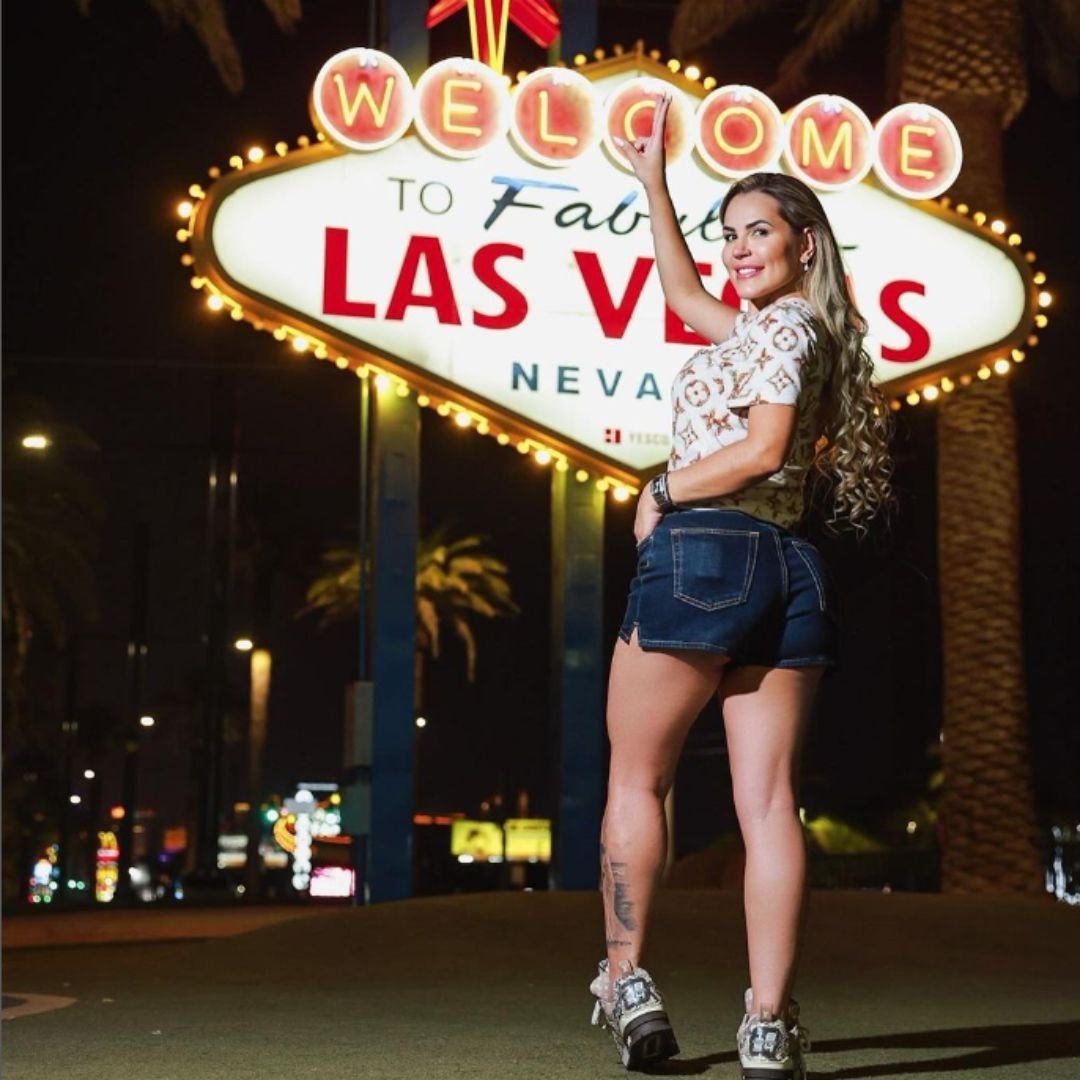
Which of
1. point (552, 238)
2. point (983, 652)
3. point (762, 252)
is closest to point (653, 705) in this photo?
point (762, 252)

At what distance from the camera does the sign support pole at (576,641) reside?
14.5m

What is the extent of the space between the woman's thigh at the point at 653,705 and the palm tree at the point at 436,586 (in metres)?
40.1

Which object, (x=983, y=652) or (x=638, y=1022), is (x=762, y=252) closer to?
(x=638, y=1022)

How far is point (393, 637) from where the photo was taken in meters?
14.2

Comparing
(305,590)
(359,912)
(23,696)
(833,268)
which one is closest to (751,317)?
(833,268)

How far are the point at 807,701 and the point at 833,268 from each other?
0.86 m

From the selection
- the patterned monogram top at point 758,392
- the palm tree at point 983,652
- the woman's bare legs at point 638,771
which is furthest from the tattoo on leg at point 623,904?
the palm tree at point 983,652

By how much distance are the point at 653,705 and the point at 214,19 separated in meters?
12.5

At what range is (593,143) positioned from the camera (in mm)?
14719

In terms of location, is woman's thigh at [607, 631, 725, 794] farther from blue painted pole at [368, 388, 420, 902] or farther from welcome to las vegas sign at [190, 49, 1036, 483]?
blue painted pole at [368, 388, 420, 902]

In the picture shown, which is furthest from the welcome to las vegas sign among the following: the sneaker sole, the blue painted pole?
the sneaker sole

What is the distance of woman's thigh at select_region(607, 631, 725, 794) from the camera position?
Answer: 381cm

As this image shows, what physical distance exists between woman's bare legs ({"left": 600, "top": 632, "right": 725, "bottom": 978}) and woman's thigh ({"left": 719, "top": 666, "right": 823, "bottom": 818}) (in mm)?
71

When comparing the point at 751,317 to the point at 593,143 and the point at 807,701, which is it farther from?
the point at 593,143
